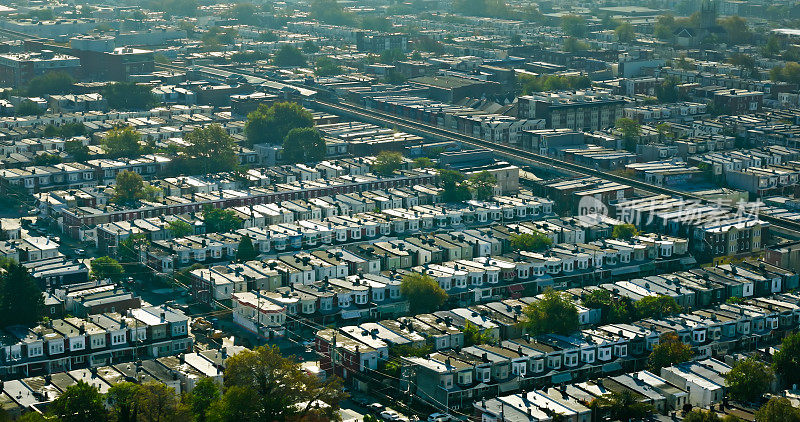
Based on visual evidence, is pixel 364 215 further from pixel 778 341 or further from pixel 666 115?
pixel 666 115

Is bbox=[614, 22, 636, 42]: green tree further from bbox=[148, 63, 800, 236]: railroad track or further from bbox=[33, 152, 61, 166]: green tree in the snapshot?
bbox=[33, 152, 61, 166]: green tree

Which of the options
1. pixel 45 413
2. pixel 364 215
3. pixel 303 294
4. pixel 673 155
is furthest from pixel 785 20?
pixel 45 413

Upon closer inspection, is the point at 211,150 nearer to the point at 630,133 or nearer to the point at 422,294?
the point at 630,133

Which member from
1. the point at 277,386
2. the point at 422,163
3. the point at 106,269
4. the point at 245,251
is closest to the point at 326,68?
the point at 422,163

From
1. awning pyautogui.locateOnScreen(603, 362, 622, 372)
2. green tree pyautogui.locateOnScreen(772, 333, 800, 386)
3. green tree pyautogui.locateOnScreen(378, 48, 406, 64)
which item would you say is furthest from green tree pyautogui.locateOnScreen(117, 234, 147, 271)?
green tree pyautogui.locateOnScreen(378, 48, 406, 64)

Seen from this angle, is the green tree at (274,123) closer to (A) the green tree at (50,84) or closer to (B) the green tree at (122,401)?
(A) the green tree at (50,84)

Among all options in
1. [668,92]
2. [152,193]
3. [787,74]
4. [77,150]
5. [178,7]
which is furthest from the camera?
[178,7]
